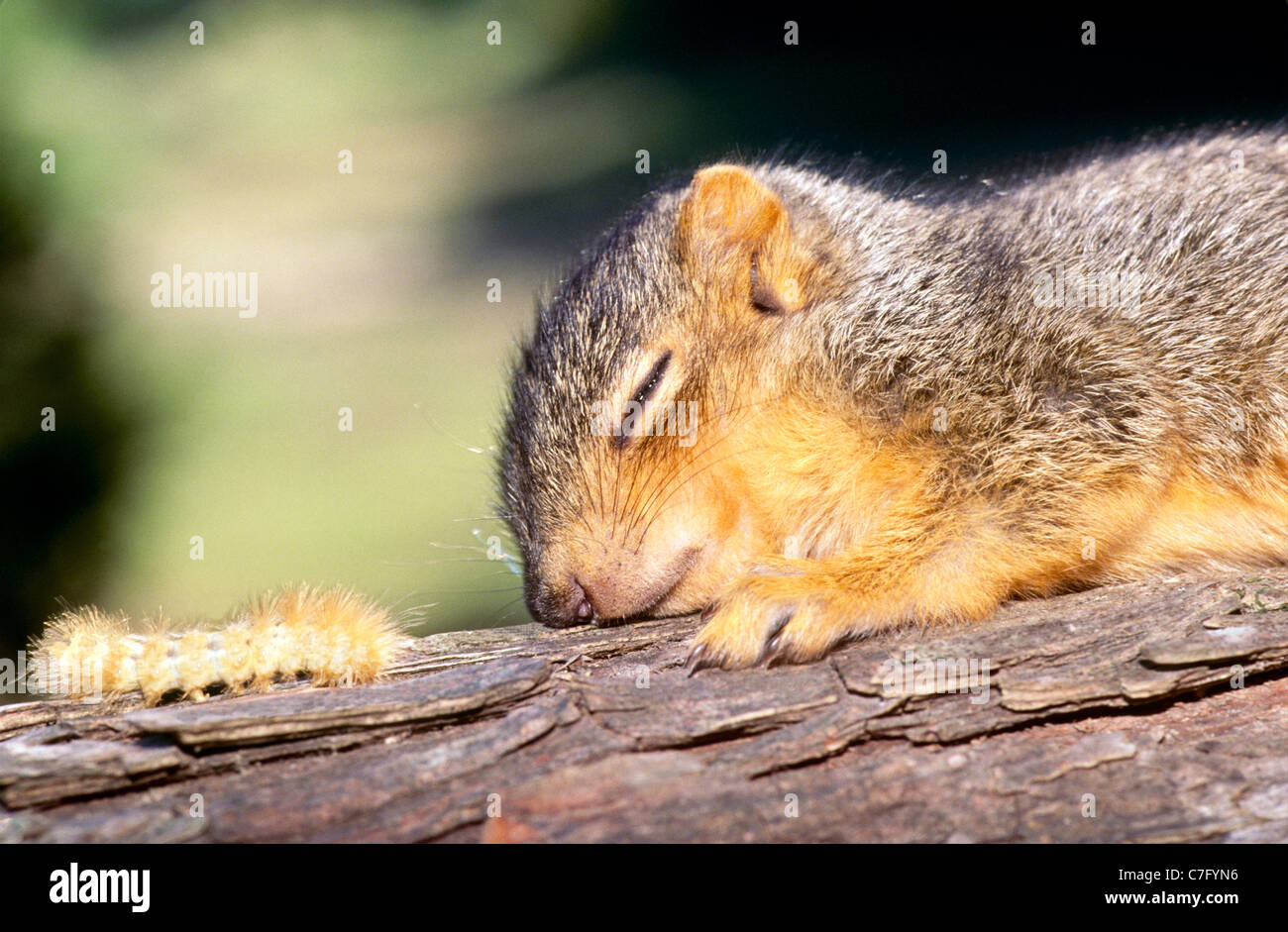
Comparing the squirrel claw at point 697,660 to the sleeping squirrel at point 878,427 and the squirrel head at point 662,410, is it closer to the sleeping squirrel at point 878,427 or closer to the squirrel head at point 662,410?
the sleeping squirrel at point 878,427

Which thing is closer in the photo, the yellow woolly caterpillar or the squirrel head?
the yellow woolly caterpillar

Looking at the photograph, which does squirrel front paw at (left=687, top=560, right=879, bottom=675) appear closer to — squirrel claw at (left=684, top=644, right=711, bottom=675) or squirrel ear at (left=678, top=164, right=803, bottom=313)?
squirrel claw at (left=684, top=644, right=711, bottom=675)

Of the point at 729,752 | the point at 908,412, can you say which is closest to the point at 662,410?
the point at 908,412

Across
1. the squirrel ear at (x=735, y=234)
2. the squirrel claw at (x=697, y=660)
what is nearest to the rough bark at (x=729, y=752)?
the squirrel claw at (x=697, y=660)

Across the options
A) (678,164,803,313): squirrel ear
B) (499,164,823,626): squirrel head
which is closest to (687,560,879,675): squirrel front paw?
(499,164,823,626): squirrel head

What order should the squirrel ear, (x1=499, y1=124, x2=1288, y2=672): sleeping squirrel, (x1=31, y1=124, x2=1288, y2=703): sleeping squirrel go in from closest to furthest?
(x1=31, y1=124, x2=1288, y2=703): sleeping squirrel < (x1=499, y1=124, x2=1288, y2=672): sleeping squirrel < the squirrel ear

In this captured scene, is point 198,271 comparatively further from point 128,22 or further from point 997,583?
point 997,583

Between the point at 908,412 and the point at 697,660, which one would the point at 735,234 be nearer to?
the point at 908,412
